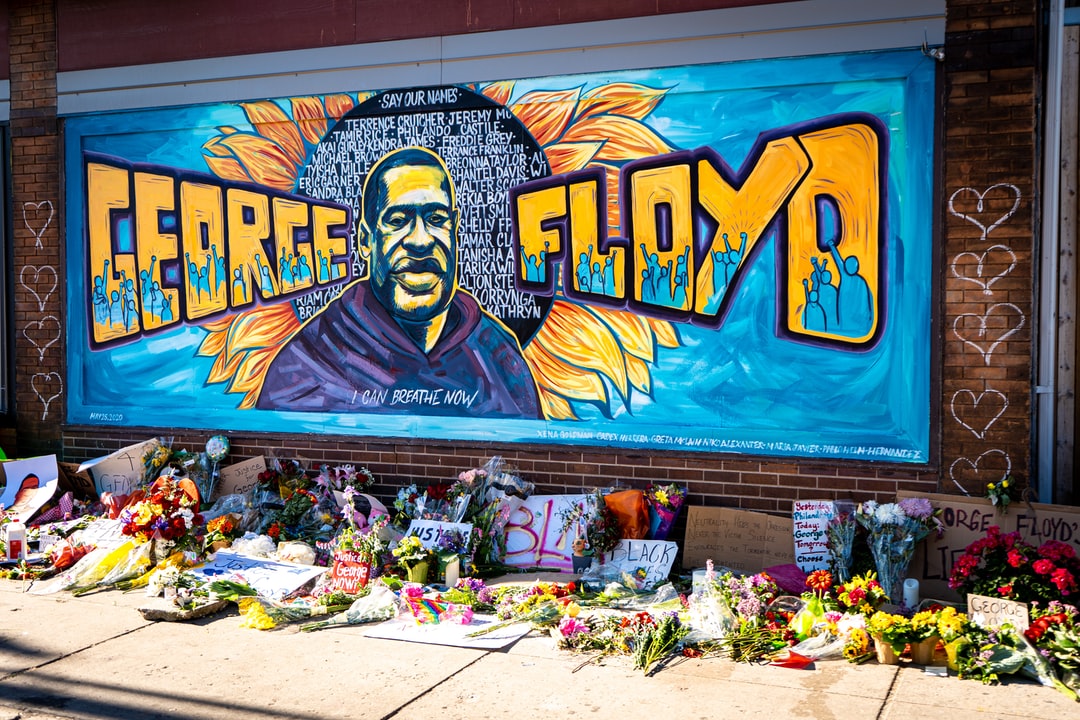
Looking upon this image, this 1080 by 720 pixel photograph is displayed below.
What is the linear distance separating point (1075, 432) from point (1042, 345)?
2.25 ft

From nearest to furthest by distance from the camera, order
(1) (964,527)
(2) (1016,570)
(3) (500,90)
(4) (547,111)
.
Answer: (2) (1016,570), (1) (964,527), (4) (547,111), (3) (500,90)

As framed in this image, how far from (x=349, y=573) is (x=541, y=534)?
5.09ft

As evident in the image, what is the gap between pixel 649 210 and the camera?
26.8 ft

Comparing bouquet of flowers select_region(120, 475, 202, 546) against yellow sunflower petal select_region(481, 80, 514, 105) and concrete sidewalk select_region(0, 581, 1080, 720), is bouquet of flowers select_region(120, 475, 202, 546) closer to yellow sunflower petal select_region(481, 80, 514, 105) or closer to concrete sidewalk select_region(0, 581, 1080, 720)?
concrete sidewalk select_region(0, 581, 1080, 720)

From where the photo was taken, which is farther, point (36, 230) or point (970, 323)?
point (36, 230)

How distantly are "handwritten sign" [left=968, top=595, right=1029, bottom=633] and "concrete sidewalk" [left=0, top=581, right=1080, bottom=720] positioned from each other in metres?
0.38

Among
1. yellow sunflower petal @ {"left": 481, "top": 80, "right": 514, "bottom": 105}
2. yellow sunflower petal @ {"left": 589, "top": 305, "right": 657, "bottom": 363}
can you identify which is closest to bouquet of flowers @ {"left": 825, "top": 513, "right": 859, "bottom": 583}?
yellow sunflower petal @ {"left": 589, "top": 305, "right": 657, "bottom": 363}

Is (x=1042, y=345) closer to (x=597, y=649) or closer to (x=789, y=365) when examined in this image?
(x=789, y=365)

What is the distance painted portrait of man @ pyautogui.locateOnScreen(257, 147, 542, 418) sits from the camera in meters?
8.80

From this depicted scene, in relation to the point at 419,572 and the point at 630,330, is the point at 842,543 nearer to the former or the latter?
the point at 630,330

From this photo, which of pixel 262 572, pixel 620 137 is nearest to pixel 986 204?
pixel 620 137

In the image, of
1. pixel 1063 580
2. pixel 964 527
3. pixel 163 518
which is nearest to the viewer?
pixel 1063 580

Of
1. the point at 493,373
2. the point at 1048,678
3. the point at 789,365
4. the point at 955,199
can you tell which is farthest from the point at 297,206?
the point at 1048,678

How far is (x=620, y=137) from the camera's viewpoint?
827 cm
